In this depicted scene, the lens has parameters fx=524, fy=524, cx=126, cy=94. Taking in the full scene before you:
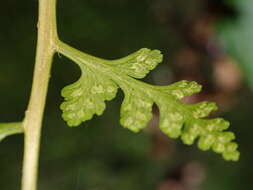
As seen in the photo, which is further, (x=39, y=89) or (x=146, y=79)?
(x=146, y=79)

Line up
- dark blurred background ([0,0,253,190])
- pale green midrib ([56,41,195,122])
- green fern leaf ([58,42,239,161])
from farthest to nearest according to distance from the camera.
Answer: dark blurred background ([0,0,253,190]) < pale green midrib ([56,41,195,122]) < green fern leaf ([58,42,239,161])

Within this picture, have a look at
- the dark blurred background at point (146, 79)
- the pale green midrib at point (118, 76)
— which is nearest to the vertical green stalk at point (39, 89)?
the pale green midrib at point (118, 76)

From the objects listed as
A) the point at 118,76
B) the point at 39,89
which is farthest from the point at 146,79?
the point at 39,89

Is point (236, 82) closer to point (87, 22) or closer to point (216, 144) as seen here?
point (87, 22)

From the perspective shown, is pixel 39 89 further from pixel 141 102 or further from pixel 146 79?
pixel 146 79

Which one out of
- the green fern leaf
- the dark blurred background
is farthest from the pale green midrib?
the dark blurred background

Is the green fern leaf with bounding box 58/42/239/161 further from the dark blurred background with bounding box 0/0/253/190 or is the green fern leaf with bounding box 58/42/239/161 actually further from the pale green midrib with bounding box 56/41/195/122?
the dark blurred background with bounding box 0/0/253/190

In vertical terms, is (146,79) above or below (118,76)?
above
